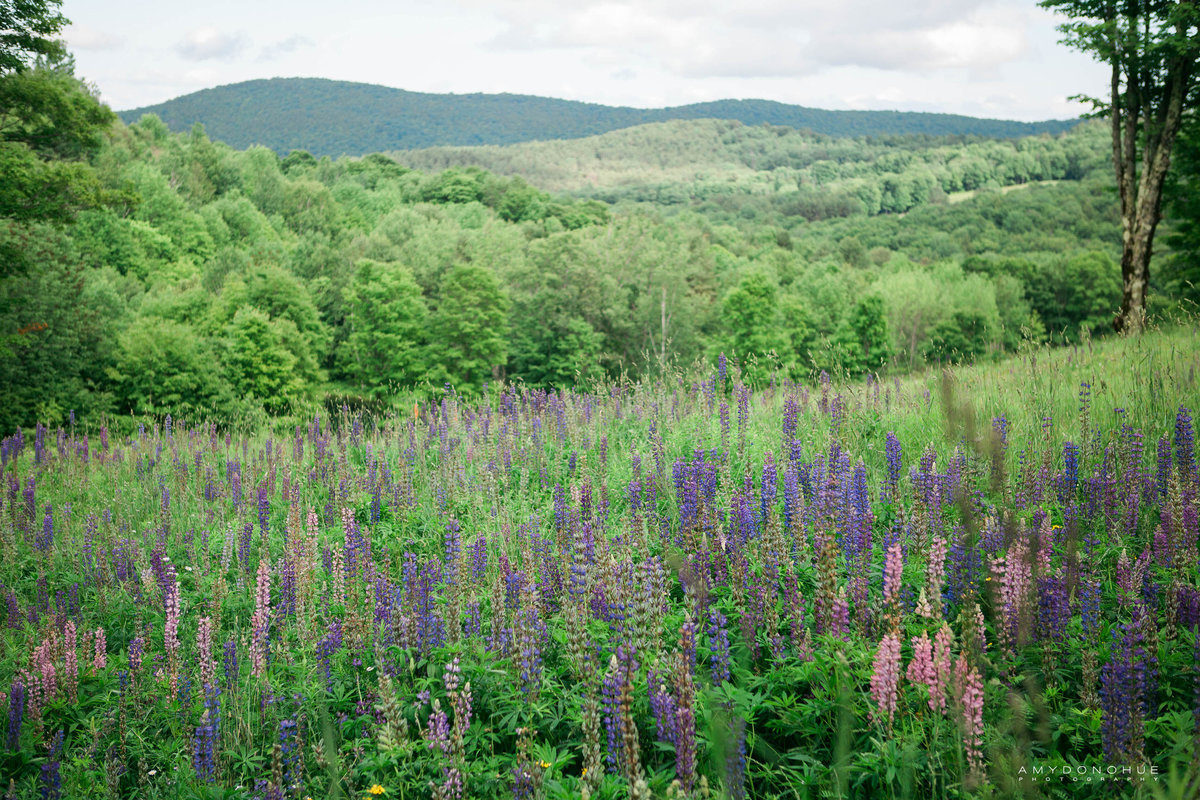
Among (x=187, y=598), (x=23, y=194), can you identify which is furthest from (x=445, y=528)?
(x=23, y=194)

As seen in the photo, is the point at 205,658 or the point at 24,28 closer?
the point at 205,658

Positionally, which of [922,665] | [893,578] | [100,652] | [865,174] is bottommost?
[100,652]

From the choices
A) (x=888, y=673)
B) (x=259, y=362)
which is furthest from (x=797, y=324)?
(x=888, y=673)

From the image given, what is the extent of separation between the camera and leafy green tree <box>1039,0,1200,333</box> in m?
16.6

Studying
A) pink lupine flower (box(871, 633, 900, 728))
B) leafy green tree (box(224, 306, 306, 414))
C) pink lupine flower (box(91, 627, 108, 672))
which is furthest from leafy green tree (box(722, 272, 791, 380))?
pink lupine flower (box(871, 633, 900, 728))

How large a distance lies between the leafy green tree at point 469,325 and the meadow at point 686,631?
3843 centimetres

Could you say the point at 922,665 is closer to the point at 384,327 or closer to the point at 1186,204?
the point at 1186,204

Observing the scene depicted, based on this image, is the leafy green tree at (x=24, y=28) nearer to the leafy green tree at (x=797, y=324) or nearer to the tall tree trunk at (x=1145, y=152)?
the tall tree trunk at (x=1145, y=152)

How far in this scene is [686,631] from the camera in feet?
7.63

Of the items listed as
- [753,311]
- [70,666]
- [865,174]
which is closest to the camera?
[70,666]

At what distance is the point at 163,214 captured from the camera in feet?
195

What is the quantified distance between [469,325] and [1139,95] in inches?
1368

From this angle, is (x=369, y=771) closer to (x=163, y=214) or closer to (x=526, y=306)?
(x=526, y=306)

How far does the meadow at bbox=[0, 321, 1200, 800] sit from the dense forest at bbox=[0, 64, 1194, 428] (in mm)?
3378
